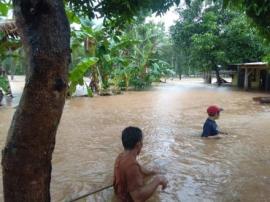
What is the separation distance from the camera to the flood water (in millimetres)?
4965

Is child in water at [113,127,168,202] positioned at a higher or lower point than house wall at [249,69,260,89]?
higher

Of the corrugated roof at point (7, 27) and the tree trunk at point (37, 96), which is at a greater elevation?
the corrugated roof at point (7, 27)

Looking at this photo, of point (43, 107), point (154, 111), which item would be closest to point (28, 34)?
point (43, 107)

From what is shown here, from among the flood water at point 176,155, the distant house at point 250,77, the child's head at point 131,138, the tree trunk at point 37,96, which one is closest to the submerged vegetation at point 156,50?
the distant house at point 250,77

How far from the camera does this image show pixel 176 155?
697 cm

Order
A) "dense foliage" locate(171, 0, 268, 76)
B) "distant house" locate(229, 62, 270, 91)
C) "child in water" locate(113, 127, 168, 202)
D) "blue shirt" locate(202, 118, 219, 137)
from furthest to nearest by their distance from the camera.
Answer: "distant house" locate(229, 62, 270, 91) → "dense foliage" locate(171, 0, 268, 76) → "blue shirt" locate(202, 118, 219, 137) → "child in water" locate(113, 127, 168, 202)

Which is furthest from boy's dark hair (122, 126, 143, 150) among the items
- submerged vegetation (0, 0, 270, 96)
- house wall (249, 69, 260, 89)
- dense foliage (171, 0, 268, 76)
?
house wall (249, 69, 260, 89)

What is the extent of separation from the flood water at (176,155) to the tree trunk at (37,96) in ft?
7.96

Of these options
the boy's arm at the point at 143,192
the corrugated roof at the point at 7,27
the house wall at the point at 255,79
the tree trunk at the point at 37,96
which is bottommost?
the house wall at the point at 255,79

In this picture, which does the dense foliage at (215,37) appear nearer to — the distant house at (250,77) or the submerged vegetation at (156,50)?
the submerged vegetation at (156,50)

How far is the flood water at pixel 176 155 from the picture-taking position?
496 cm

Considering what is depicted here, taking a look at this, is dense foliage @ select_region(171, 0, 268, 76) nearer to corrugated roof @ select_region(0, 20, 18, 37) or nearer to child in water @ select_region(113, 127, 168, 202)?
corrugated roof @ select_region(0, 20, 18, 37)

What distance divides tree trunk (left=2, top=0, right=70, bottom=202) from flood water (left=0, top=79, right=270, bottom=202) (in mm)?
2427

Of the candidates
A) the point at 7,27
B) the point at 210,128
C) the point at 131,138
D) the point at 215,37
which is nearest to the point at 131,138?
the point at 131,138
